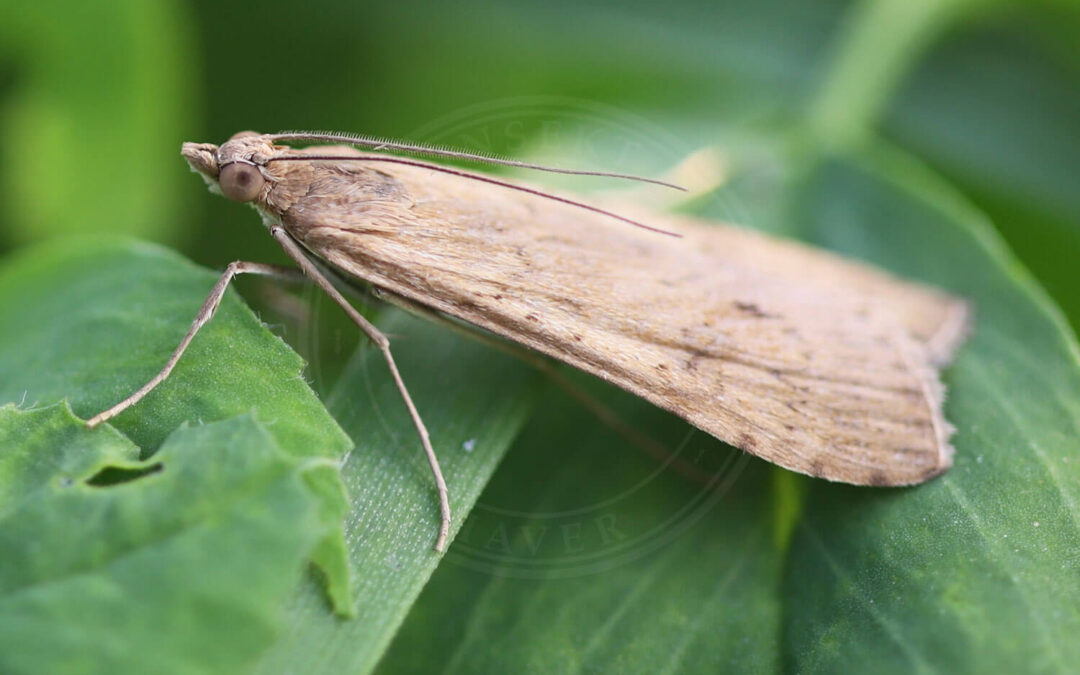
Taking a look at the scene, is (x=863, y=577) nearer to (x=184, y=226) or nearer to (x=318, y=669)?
(x=318, y=669)

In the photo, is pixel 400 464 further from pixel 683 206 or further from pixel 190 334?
pixel 683 206

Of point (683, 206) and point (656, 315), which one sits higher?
point (683, 206)

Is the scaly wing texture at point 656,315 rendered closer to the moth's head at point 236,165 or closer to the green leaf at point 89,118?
the moth's head at point 236,165

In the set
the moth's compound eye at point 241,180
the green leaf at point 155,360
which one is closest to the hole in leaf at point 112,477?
the green leaf at point 155,360

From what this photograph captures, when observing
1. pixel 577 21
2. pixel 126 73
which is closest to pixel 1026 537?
pixel 577 21

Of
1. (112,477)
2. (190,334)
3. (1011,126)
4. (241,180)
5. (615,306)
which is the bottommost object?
(112,477)

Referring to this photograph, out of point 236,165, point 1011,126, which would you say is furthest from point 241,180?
point 1011,126
